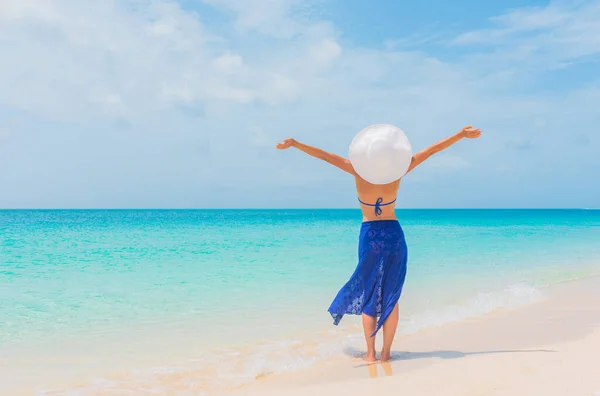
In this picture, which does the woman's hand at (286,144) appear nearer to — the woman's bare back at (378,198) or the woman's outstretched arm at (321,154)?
the woman's outstretched arm at (321,154)

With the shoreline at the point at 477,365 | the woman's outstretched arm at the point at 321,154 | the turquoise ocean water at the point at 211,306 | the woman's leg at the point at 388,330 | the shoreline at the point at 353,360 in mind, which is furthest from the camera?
the turquoise ocean water at the point at 211,306

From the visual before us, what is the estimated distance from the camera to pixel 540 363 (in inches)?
157

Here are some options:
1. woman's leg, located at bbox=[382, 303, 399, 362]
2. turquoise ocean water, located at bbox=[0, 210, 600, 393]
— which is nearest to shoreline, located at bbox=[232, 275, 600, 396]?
woman's leg, located at bbox=[382, 303, 399, 362]

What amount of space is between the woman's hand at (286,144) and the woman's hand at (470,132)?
1.43 meters

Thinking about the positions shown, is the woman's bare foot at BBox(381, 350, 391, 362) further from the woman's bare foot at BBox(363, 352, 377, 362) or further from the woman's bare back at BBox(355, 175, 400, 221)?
the woman's bare back at BBox(355, 175, 400, 221)

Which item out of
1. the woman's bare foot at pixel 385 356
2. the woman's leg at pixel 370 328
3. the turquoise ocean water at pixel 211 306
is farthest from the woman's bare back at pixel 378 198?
the turquoise ocean water at pixel 211 306

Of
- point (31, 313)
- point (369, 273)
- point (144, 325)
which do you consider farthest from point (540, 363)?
point (31, 313)

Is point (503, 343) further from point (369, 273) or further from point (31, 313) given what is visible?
point (31, 313)

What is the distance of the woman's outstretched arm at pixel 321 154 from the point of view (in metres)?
4.17

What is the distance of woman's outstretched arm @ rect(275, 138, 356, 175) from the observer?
4.17 m

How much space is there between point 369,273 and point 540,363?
146 centimetres

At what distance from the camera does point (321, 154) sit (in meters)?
4.26

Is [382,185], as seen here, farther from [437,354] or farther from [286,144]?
[437,354]

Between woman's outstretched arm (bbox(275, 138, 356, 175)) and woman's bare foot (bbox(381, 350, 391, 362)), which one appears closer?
woman's outstretched arm (bbox(275, 138, 356, 175))
